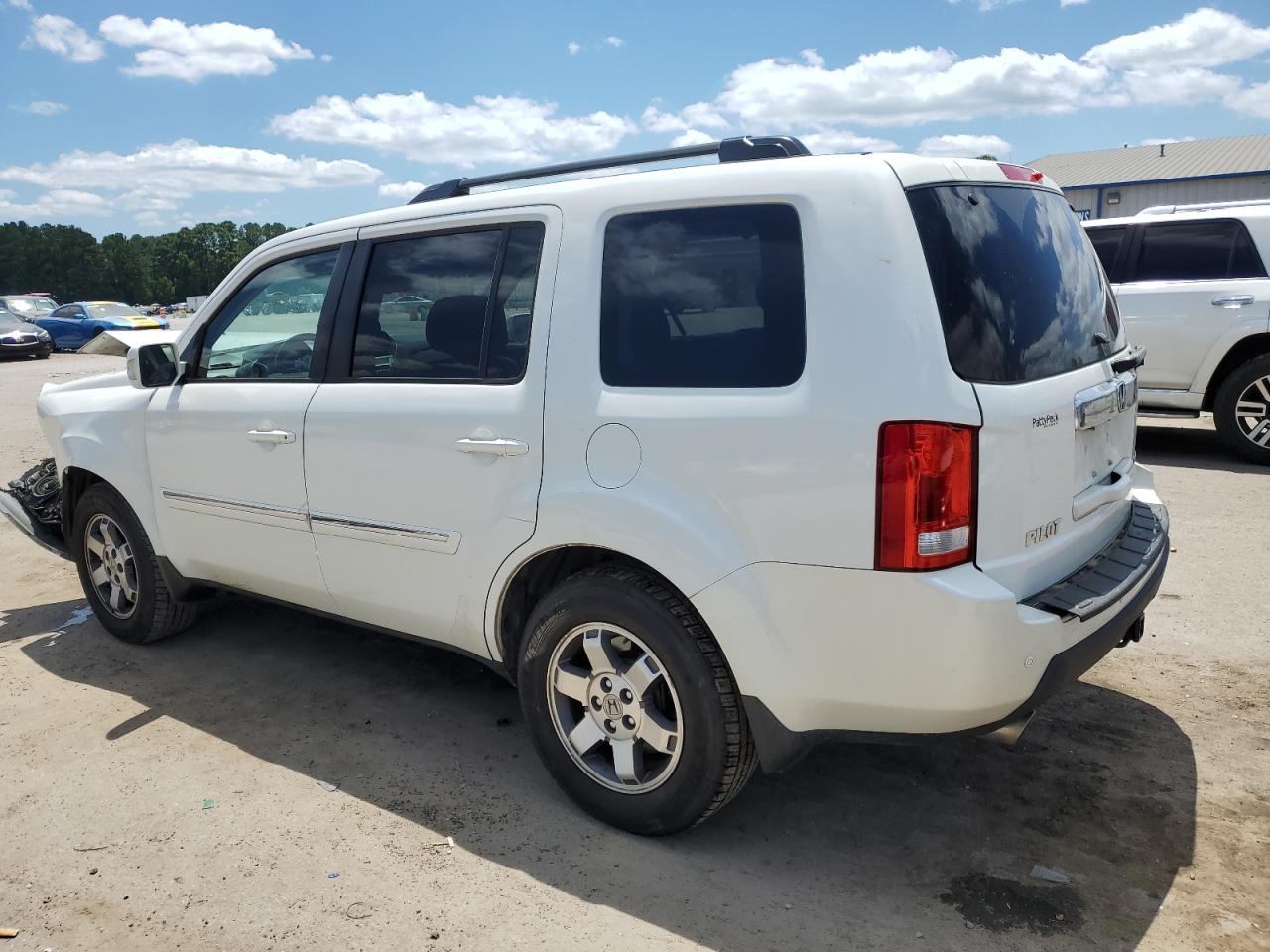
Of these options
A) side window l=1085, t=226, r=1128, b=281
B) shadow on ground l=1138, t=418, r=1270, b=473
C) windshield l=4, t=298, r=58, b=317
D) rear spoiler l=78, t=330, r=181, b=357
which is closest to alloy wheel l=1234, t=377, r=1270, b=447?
shadow on ground l=1138, t=418, r=1270, b=473

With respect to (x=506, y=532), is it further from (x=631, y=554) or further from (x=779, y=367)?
(x=779, y=367)

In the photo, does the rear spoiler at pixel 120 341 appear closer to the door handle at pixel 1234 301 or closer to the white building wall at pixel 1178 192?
the door handle at pixel 1234 301

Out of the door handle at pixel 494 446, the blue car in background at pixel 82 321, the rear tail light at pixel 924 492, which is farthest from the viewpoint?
→ the blue car in background at pixel 82 321

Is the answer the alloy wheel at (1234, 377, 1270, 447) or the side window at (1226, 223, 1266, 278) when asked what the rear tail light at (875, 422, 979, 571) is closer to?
the alloy wheel at (1234, 377, 1270, 447)

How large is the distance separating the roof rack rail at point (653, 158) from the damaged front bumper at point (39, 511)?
3.00m

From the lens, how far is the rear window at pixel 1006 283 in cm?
262

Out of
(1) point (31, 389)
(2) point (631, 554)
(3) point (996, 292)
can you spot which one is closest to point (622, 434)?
(2) point (631, 554)

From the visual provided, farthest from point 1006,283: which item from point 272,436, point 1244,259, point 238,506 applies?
point 1244,259

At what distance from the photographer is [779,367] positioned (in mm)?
2711

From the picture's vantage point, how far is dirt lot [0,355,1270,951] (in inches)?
110

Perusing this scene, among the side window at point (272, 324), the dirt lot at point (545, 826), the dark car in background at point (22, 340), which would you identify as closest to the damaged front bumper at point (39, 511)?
the dirt lot at point (545, 826)

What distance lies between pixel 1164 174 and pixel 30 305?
132 feet

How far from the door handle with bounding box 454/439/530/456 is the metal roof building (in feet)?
117

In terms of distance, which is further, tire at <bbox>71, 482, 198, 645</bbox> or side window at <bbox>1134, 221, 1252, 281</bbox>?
side window at <bbox>1134, 221, 1252, 281</bbox>
